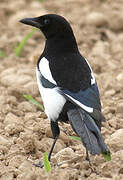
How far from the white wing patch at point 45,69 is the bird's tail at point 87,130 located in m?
0.36

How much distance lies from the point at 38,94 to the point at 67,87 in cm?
145

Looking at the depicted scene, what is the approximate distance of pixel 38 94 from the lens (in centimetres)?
533

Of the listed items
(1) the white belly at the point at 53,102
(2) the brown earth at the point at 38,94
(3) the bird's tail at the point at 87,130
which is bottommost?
(2) the brown earth at the point at 38,94

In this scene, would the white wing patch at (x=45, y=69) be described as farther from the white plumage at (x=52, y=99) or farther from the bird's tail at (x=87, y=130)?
the bird's tail at (x=87, y=130)

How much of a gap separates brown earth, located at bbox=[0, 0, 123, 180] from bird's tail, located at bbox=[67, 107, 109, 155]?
0.20m

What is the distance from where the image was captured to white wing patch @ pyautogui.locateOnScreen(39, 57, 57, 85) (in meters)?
4.07

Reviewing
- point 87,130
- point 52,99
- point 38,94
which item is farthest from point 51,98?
point 38,94

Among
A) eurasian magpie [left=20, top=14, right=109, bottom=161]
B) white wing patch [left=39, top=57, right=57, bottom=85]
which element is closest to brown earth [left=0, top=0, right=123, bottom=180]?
eurasian magpie [left=20, top=14, right=109, bottom=161]

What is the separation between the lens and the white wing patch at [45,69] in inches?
160

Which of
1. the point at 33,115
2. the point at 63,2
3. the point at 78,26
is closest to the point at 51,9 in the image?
the point at 63,2

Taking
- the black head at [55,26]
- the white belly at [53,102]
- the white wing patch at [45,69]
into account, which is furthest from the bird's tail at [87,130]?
the black head at [55,26]

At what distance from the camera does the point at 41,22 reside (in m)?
4.51

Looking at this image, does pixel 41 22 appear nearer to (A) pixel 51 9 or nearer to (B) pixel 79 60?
(B) pixel 79 60

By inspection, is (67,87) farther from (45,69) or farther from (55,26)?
(55,26)
